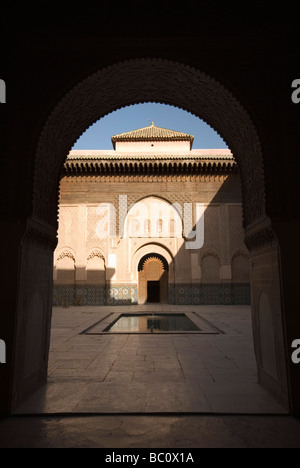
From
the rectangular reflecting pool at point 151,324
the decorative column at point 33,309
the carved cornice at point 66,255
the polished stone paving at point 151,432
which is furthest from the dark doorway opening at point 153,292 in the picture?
the polished stone paving at point 151,432

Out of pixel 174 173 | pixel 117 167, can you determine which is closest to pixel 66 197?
pixel 117 167

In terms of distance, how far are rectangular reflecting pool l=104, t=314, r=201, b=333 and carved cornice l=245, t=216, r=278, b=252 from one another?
3.68 meters

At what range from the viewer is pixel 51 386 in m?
2.87

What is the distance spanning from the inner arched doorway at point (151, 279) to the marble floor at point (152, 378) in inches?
317

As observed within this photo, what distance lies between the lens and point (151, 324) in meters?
7.66

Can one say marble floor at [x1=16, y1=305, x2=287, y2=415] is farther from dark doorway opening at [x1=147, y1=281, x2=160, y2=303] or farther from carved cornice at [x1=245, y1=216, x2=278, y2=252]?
dark doorway opening at [x1=147, y1=281, x2=160, y2=303]

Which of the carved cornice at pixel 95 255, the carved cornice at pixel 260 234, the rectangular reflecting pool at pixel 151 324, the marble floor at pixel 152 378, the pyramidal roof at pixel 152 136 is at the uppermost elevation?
the pyramidal roof at pixel 152 136

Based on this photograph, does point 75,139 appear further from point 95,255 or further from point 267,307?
point 95,255

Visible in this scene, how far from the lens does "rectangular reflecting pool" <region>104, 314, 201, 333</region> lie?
6617 millimetres

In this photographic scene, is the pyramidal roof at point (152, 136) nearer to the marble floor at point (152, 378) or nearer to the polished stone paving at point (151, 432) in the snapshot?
the marble floor at point (152, 378)

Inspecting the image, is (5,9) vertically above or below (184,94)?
above

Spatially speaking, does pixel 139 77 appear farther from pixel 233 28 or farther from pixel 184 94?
pixel 233 28

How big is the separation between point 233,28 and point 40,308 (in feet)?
9.83

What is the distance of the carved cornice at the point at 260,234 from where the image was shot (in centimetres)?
247
